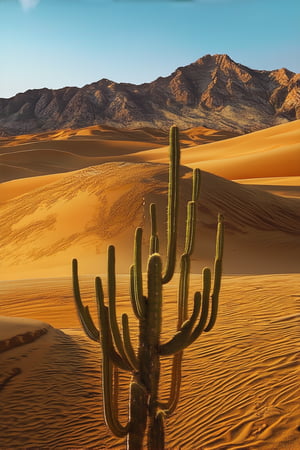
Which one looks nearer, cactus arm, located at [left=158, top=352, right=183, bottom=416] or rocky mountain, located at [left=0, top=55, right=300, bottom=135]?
cactus arm, located at [left=158, top=352, right=183, bottom=416]

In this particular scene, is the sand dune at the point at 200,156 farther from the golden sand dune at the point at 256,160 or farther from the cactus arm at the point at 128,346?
the cactus arm at the point at 128,346

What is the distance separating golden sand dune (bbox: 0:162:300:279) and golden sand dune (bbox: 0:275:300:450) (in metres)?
6.11

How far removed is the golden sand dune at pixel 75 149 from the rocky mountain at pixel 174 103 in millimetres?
31543

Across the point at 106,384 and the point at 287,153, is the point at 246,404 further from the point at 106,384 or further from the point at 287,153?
the point at 287,153

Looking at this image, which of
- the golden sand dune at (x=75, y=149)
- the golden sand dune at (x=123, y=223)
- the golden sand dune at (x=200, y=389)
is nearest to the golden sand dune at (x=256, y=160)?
the golden sand dune at (x=75, y=149)

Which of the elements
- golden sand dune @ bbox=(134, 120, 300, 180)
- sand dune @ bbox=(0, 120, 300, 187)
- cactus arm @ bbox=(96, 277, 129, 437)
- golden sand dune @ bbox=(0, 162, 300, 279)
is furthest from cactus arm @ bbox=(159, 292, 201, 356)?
sand dune @ bbox=(0, 120, 300, 187)

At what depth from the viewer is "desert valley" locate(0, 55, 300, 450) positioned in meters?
4.10

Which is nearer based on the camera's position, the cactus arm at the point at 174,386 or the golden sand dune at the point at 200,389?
the cactus arm at the point at 174,386

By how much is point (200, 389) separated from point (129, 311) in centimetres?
295

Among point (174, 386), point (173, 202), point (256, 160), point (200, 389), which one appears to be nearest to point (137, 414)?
point (174, 386)

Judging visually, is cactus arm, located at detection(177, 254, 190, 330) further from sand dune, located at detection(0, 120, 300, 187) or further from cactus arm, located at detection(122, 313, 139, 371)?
sand dune, located at detection(0, 120, 300, 187)

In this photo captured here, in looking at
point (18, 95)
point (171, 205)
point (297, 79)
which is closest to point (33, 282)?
point (171, 205)

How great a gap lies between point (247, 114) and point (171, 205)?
379 ft

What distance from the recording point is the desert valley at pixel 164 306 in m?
4.10
